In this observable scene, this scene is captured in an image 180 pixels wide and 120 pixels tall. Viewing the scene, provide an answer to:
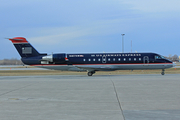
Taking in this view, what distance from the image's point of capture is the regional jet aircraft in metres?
30.9

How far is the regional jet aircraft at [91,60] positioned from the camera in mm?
30906

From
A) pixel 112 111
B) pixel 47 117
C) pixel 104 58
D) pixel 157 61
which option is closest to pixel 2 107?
pixel 47 117

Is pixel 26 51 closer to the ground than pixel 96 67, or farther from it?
farther from it

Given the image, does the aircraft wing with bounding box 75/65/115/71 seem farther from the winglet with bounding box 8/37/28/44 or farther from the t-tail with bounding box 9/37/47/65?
the winglet with bounding box 8/37/28/44

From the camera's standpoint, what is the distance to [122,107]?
28.4ft

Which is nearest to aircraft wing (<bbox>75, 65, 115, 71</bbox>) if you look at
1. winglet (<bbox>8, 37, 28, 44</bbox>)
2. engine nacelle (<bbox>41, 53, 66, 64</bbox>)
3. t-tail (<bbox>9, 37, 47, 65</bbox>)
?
engine nacelle (<bbox>41, 53, 66, 64</bbox>)

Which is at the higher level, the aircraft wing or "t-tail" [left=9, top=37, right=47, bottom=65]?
"t-tail" [left=9, top=37, right=47, bottom=65]

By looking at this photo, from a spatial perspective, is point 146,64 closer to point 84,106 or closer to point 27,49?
point 27,49

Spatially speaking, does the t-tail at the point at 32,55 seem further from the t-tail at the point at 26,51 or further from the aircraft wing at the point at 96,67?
the aircraft wing at the point at 96,67

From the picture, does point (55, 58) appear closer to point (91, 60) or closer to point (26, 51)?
point (26, 51)

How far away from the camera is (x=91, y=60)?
1235 inches

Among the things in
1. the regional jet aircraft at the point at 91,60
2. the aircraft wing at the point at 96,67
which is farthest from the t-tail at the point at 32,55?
the aircraft wing at the point at 96,67

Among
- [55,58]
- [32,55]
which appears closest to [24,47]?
[32,55]

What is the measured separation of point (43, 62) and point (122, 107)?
24524 mm
